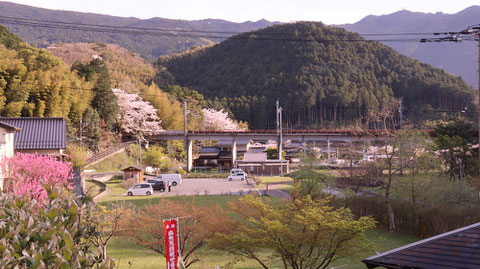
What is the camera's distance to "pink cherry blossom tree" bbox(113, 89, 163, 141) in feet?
158

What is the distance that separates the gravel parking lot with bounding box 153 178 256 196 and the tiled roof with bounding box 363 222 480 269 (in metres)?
21.5

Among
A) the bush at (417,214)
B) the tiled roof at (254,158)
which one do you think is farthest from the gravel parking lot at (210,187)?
the bush at (417,214)

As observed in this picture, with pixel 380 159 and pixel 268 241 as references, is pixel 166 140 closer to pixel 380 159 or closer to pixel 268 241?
pixel 380 159

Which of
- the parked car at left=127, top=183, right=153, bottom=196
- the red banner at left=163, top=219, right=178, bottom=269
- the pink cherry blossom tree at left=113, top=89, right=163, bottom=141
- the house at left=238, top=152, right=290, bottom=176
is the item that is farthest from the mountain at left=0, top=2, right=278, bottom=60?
the red banner at left=163, top=219, right=178, bottom=269

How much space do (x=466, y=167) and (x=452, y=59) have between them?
131 m

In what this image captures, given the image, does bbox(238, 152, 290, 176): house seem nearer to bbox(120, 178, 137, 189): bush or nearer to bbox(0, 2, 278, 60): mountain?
bbox(120, 178, 137, 189): bush

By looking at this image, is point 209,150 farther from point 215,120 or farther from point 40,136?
point 40,136

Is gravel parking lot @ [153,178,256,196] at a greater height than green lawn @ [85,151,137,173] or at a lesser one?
lesser

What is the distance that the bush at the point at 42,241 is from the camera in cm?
309

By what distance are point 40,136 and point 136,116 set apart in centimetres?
2733

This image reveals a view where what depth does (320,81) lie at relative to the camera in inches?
2820

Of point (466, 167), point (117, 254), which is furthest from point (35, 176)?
point (466, 167)

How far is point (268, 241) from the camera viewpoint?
11227 millimetres

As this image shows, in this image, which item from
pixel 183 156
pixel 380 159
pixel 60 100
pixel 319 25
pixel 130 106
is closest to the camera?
pixel 380 159
